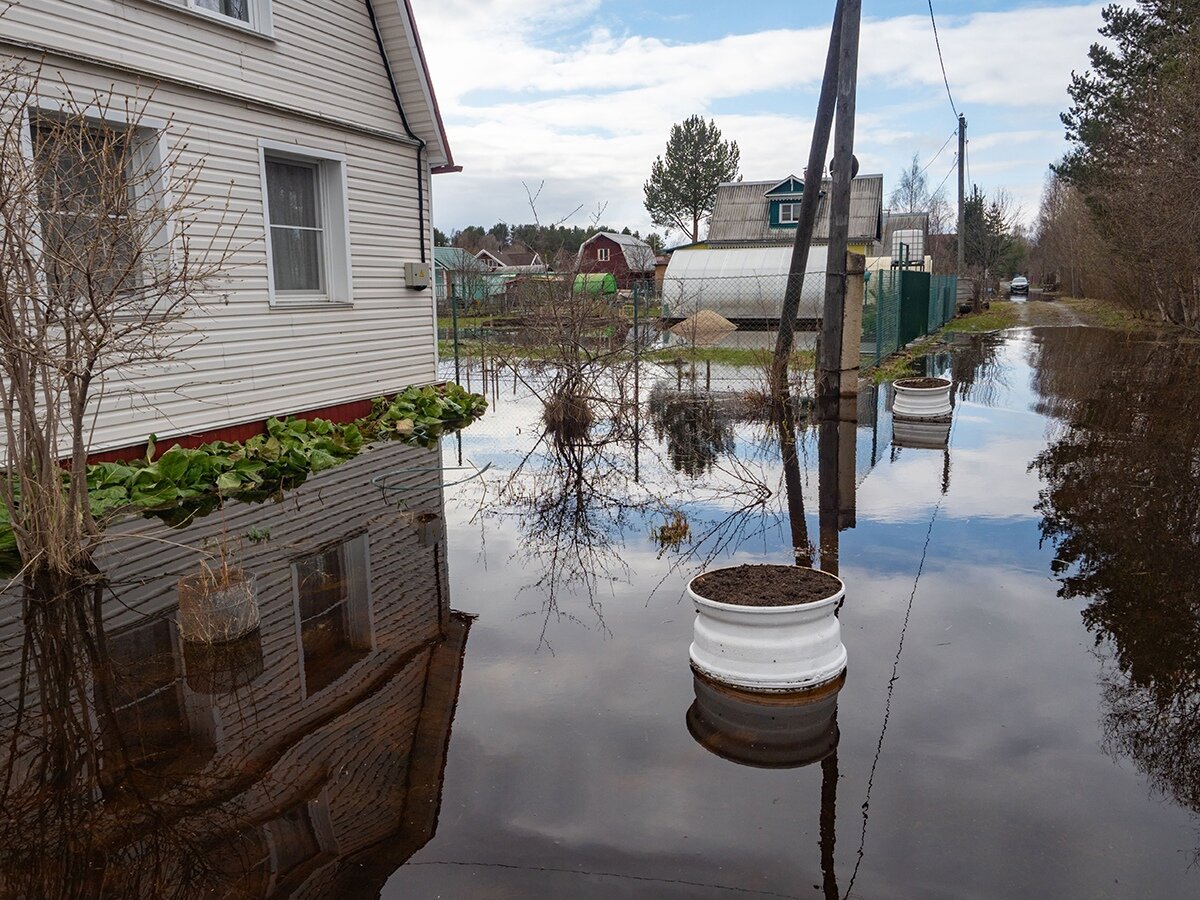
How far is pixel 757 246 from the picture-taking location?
4066 centimetres

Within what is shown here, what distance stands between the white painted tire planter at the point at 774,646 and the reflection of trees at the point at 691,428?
4.91 meters

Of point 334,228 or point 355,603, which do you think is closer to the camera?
point 355,603

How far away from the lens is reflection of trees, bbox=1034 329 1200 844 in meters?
3.82

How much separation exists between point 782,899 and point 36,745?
309 centimetres

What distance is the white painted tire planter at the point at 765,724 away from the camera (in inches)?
144

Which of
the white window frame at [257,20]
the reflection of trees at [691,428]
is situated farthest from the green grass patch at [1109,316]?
the white window frame at [257,20]

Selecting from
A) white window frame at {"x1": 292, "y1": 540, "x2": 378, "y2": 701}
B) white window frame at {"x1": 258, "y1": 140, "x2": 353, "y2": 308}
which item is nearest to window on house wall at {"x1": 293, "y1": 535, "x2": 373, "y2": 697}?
white window frame at {"x1": 292, "y1": 540, "x2": 378, "y2": 701}

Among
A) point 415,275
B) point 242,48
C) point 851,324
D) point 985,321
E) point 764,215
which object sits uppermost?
point 764,215

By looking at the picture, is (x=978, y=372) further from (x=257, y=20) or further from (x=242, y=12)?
(x=242, y=12)

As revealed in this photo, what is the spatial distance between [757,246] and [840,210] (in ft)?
91.0

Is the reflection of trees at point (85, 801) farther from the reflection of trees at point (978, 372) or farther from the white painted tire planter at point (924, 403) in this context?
the reflection of trees at point (978, 372)

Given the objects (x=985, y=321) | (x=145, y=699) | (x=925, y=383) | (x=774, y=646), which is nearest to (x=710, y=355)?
(x=925, y=383)

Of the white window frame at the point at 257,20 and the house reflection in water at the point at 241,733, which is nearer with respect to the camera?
the house reflection in water at the point at 241,733

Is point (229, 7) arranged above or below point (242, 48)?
above
